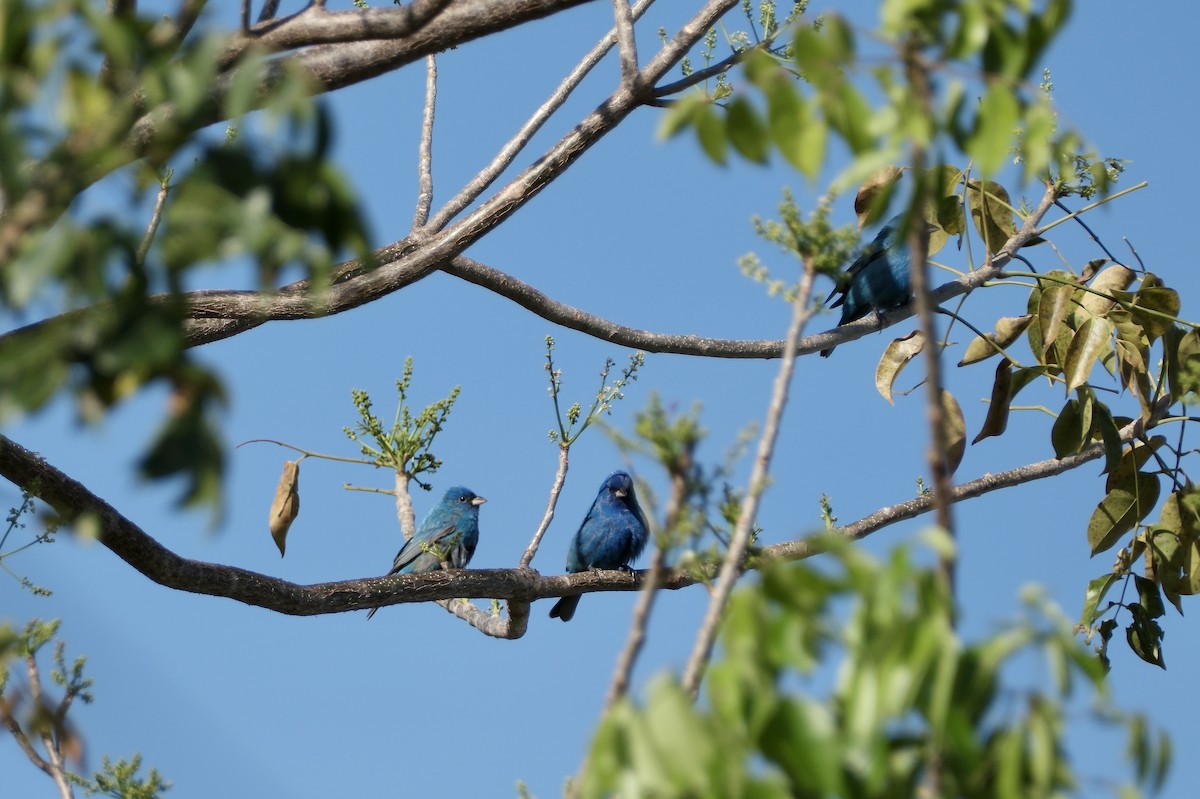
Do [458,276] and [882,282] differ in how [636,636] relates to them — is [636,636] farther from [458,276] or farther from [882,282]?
[882,282]

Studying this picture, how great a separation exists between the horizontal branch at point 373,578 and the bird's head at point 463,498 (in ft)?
10.2

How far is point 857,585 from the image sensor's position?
144 cm

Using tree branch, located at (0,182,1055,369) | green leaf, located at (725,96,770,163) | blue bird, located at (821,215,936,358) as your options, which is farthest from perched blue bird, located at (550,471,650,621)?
green leaf, located at (725,96,770,163)

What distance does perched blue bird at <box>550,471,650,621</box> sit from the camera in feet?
29.6

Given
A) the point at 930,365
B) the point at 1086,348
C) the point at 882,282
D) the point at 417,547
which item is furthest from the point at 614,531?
the point at 930,365

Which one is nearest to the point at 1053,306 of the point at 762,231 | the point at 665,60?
the point at 665,60

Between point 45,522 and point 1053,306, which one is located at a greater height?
point 1053,306

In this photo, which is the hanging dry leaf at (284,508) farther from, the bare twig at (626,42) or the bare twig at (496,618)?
the bare twig at (626,42)

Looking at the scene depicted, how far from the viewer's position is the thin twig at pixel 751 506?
191cm

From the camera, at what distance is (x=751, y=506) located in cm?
204

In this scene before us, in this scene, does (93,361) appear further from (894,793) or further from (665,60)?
(665,60)

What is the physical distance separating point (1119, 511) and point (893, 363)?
1218 millimetres

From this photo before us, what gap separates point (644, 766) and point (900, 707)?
279mm

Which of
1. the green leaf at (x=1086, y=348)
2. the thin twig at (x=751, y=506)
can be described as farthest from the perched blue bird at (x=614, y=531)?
the thin twig at (x=751, y=506)
